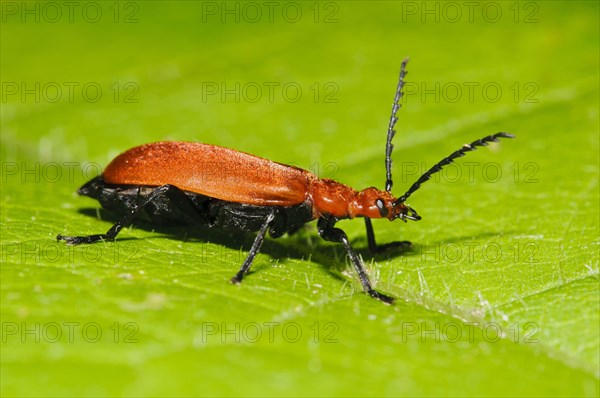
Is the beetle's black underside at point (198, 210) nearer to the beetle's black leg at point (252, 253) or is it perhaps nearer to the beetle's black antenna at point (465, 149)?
the beetle's black leg at point (252, 253)

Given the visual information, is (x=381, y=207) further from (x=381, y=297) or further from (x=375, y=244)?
(x=381, y=297)

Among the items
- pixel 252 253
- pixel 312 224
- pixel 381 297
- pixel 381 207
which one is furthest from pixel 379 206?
pixel 312 224

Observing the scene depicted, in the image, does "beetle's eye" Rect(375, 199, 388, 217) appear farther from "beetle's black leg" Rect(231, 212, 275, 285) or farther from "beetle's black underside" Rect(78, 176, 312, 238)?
"beetle's black leg" Rect(231, 212, 275, 285)

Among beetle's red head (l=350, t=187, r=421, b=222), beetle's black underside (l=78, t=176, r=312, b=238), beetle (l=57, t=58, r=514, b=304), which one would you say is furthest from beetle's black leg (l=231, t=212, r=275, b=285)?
beetle's red head (l=350, t=187, r=421, b=222)

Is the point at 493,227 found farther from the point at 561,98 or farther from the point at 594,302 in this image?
the point at 561,98

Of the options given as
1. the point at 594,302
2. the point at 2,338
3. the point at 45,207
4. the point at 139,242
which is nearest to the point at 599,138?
the point at 594,302

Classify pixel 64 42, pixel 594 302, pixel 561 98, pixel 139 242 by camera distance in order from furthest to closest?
pixel 64 42
pixel 561 98
pixel 139 242
pixel 594 302

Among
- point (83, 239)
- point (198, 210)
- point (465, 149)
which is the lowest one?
point (83, 239)

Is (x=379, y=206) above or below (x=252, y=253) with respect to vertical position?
above
